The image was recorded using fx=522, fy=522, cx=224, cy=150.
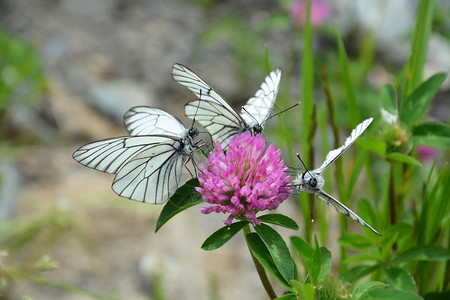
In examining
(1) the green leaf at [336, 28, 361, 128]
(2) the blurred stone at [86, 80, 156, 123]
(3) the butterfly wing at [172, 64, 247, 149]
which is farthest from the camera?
(2) the blurred stone at [86, 80, 156, 123]

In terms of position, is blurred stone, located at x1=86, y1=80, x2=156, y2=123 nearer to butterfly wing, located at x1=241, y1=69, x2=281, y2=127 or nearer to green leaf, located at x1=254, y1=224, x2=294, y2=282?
butterfly wing, located at x1=241, y1=69, x2=281, y2=127

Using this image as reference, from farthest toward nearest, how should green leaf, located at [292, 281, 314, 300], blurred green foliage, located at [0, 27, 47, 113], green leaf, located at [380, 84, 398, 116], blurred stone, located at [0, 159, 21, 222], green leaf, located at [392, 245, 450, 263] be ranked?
blurred green foliage, located at [0, 27, 47, 113]
blurred stone, located at [0, 159, 21, 222]
green leaf, located at [380, 84, 398, 116]
green leaf, located at [392, 245, 450, 263]
green leaf, located at [292, 281, 314, 300]

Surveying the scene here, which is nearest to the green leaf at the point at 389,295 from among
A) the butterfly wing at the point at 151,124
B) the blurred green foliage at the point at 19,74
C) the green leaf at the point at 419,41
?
the butterfly wing at the point at 151,124

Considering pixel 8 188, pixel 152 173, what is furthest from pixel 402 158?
pixel 8 188

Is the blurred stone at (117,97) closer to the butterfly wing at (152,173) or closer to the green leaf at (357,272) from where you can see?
the butterfly wing at (152,173)

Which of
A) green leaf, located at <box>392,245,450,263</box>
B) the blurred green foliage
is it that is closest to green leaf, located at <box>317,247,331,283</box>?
green leaf, located at <box>392,245,450,263</box>

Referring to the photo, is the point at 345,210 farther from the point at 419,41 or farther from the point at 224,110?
the point at 419,41

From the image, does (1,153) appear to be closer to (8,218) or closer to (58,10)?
(8,218)
